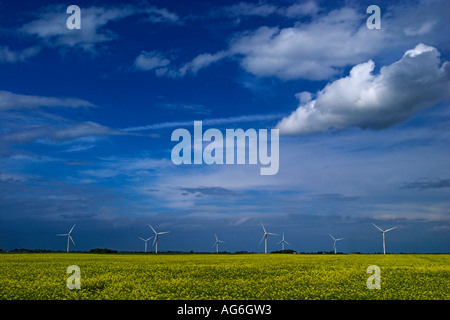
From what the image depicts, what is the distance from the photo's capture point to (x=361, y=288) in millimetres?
28375

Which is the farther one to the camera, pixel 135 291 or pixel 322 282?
pixel 322 282

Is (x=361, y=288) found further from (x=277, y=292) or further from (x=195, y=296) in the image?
(x=195, y=296)
